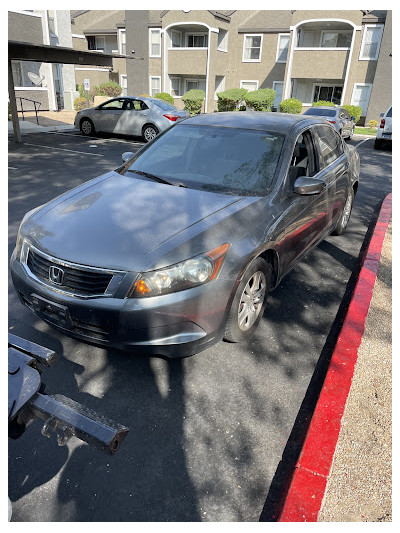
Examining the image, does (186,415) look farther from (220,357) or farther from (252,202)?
(252,202)

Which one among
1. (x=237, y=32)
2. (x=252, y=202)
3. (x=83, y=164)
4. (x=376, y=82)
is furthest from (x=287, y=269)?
(x=237, y=32)

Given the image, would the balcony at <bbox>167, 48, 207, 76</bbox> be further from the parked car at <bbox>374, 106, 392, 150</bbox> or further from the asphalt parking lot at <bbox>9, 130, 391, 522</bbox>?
the asphalt parking lot at <bbox>9, 130, 391, 522</bbox>

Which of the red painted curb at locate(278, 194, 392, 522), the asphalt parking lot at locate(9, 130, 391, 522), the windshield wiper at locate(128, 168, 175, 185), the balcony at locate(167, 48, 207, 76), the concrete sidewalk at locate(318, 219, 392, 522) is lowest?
the asphalt parking lot at locate(9, 130, 391, 522)

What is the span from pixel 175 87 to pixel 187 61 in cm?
286

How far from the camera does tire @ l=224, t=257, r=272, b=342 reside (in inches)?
127

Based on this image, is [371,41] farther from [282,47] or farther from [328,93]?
[282,47]

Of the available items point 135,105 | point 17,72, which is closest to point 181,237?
point 135,105

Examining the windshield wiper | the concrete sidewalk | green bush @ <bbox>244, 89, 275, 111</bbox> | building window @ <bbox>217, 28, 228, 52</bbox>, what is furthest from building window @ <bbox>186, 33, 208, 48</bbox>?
the concrete sidewalk

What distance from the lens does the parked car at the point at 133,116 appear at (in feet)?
51.1

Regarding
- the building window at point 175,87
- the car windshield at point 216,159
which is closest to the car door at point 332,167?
the car windshield at point 216,159

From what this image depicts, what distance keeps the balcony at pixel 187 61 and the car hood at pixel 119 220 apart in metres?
30.8

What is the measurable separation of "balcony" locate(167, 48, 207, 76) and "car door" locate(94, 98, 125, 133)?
17.1 m

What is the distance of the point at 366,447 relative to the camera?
103 inches

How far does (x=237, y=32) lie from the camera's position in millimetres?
32344
